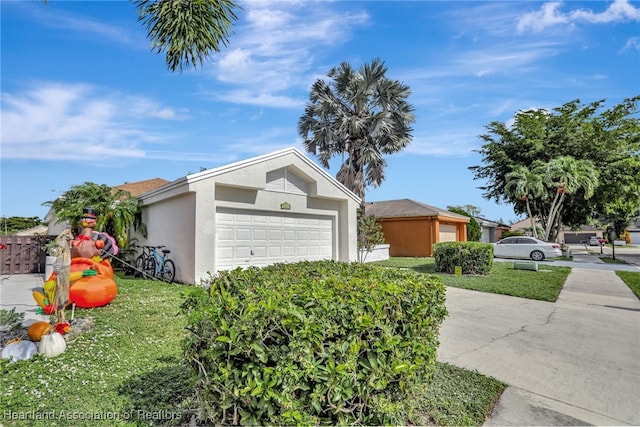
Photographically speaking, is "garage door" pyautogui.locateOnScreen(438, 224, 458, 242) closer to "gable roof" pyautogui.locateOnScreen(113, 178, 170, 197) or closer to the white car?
the white car

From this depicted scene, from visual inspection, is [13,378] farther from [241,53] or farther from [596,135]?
[596,135]

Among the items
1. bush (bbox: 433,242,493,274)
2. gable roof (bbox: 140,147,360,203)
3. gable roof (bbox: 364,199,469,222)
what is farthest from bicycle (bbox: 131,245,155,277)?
gable roof (bbox: 364,199,469,222)

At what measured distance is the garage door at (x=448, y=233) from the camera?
834 inches

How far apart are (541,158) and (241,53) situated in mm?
25327

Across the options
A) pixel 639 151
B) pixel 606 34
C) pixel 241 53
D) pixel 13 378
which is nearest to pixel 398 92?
pixel 606 34

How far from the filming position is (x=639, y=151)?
23438 mm

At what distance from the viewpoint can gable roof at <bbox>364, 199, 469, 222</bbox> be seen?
67.9 feet

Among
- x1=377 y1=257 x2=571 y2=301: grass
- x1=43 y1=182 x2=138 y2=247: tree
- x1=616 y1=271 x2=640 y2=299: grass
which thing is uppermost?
x1=43 y1=182 x2=138 y2=247: tree

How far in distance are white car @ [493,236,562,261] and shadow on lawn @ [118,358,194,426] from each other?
18425 millimetres

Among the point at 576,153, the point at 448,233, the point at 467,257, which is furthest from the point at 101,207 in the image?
the point at 576,153

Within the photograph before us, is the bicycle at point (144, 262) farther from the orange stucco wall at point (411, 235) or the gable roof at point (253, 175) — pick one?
the orange stucco wall at point (411, 235)

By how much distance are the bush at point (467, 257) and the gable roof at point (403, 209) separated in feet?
25.1

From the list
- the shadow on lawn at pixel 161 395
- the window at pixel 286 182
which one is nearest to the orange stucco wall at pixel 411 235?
the window at pixel 286 182

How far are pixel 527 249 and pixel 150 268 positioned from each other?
1952 centimetres
